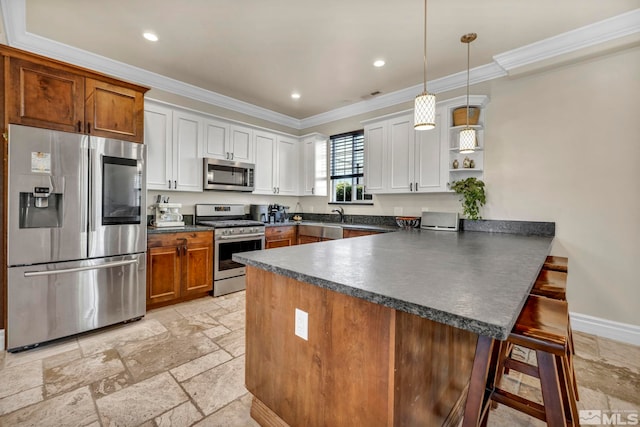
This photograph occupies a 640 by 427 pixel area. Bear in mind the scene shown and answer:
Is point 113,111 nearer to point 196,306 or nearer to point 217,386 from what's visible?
point 196,306

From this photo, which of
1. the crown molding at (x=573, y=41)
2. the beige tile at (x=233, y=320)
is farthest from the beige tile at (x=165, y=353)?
the crown molding at (x=573, y=41)

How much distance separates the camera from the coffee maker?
3.33 meters

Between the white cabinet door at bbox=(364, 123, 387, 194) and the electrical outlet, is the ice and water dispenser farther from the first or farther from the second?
the white cabinet door at bbox=(364, 123, 387, 194)

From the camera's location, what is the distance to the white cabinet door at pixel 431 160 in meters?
3.31

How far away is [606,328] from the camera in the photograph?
260cm

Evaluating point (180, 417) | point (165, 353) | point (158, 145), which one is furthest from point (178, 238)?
point (180, 417)

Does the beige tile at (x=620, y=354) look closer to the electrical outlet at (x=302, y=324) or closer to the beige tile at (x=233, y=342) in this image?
the electrical outlet at (x=302, y=324)

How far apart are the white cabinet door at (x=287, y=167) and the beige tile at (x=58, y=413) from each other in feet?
11.3

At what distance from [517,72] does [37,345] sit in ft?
16.7

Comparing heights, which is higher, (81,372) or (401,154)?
(401,154)

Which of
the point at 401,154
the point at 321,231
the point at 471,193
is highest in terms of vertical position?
the point at 401,154

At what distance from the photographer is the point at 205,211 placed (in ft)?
13.1

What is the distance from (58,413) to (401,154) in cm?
381

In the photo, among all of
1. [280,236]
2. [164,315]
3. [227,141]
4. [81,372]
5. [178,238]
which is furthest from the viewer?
[280,236]
